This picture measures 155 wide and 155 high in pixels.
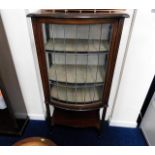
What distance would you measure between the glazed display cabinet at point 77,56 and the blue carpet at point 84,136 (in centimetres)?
15

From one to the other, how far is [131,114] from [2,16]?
1.34 metres

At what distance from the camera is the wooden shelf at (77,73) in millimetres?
1153

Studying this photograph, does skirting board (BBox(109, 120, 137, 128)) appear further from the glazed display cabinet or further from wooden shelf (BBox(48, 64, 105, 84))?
wooden shelf (BBox(48, 64, 105, 84))

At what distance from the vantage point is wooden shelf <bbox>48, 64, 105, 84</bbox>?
1.15 metres

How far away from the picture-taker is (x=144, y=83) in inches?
50.6

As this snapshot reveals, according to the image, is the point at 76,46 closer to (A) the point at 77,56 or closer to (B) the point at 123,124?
(A) the point at 77,56

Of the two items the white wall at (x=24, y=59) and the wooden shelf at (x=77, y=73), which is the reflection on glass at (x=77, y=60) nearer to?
the wooden shelf at (x=77, y=73)


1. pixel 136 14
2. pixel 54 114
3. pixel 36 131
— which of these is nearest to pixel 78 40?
pixel 136 14

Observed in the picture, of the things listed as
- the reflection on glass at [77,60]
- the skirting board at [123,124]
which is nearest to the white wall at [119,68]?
the skirting board at [123,124]

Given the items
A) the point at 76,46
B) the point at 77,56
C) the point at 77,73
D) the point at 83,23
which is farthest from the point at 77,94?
the point at 83,23

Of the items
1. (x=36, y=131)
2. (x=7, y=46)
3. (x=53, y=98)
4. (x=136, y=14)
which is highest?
(x=136, y=14)

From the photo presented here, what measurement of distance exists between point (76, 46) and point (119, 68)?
1.39 ft

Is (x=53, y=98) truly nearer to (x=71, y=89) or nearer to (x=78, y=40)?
(x=71, y=89)
